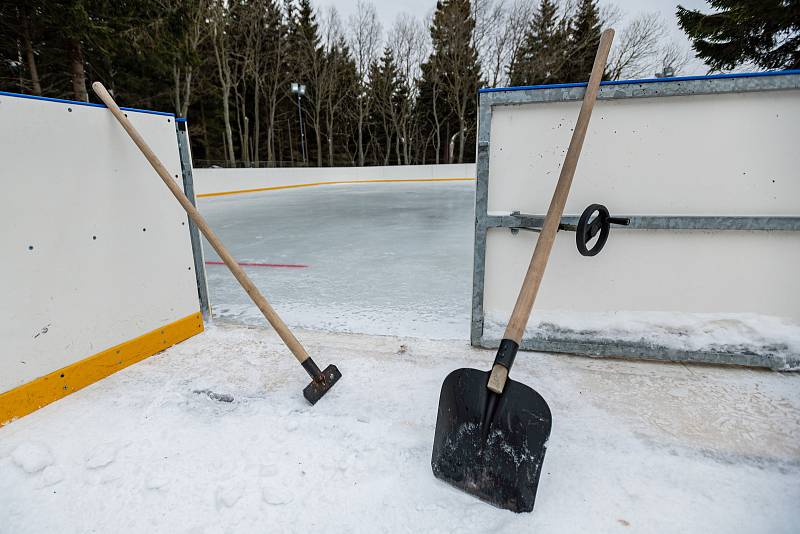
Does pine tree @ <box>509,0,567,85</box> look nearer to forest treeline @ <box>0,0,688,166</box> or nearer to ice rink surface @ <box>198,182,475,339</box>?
forest treeline @ <box>0,0,688,166</box>

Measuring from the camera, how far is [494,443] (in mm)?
1194

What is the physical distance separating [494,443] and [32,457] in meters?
1.55

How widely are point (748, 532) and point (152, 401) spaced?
2.12 m

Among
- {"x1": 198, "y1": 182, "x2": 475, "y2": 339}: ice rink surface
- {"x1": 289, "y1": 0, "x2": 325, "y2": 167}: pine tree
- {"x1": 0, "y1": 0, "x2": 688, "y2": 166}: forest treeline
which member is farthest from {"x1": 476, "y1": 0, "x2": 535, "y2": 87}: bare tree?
{"x1": 198, "y1": 182, "x2": 475, "y2": 339}: ice rink surface

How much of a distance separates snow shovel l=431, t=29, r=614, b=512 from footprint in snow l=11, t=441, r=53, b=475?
131 cm

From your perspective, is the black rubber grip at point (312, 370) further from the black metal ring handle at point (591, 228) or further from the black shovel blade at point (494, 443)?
the black metal ring handle at point (591, 228)

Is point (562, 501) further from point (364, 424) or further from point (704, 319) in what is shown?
point (704, 319)

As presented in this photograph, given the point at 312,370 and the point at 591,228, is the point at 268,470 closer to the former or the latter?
the point at 312,370

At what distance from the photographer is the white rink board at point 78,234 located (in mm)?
1537

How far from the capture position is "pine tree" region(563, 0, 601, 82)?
24.8 metres

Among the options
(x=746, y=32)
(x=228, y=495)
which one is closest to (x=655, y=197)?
(x=228, y=495)

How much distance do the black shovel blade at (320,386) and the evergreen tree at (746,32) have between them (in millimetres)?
17563

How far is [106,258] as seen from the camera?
1.87 m

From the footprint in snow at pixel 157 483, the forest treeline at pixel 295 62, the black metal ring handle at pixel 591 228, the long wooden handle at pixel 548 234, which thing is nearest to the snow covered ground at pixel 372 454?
the footprint in snow at pixel 157 483
